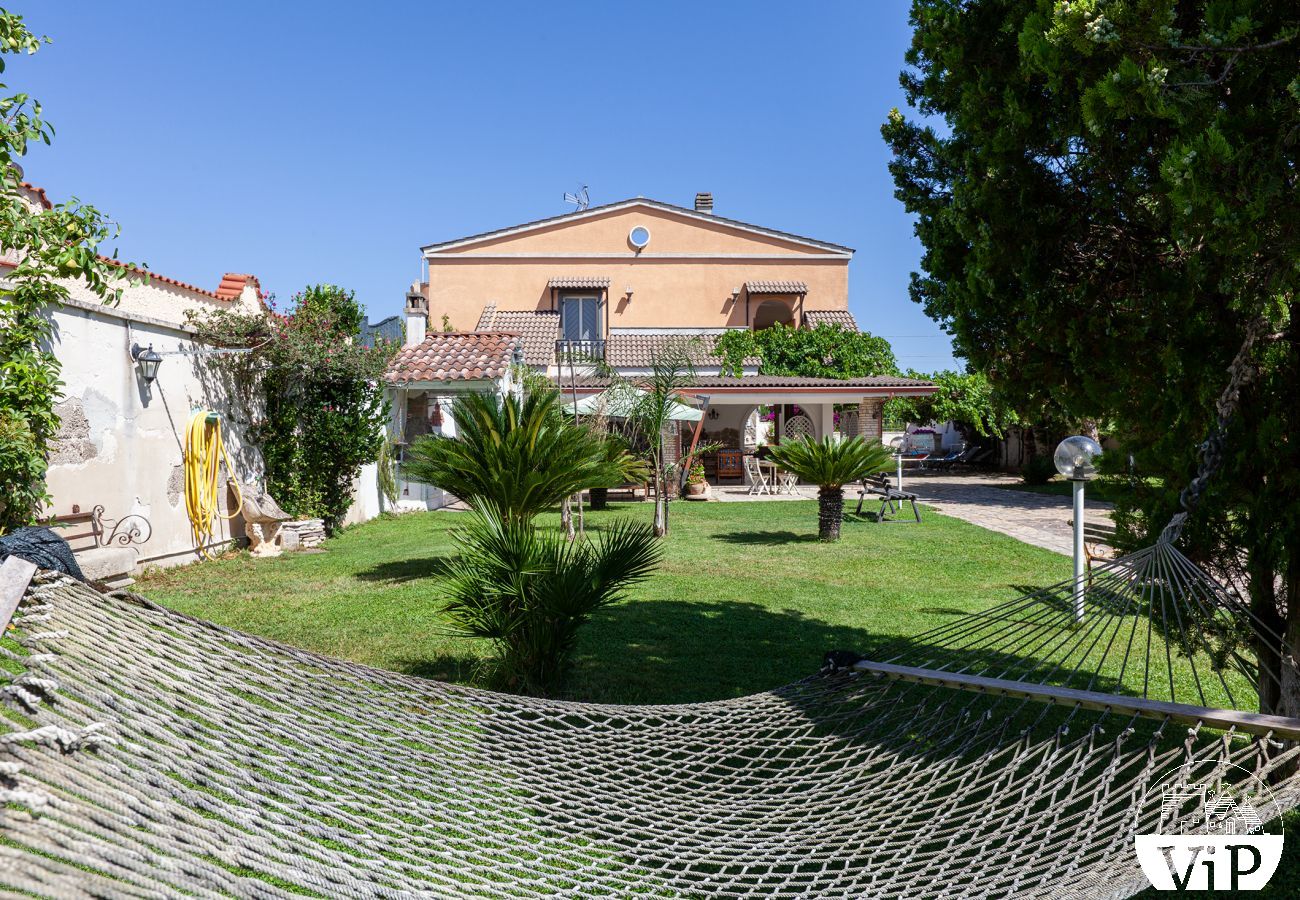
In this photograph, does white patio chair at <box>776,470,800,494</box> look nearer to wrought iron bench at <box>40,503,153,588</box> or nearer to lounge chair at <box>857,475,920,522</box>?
lounge chair at <box>857,475,920,522</box>

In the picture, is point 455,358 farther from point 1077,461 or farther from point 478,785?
point 478,785

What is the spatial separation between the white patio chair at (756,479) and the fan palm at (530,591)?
43.3 feet

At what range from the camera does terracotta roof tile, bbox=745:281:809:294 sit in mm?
26281

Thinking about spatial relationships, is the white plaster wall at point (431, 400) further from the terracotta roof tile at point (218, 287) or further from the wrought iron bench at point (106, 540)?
the wrought iron bench at point (106, 540)

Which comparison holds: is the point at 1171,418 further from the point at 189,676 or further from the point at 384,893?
the point at 189,676

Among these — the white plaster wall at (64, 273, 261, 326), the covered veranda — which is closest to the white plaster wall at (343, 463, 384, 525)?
the white plaster wall at (64, 273, 261, 326)

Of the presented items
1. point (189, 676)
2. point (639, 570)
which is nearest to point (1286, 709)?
point (639, 570)

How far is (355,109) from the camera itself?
42.0 feet

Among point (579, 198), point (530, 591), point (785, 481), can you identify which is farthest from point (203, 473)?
Result: point (579, 198)

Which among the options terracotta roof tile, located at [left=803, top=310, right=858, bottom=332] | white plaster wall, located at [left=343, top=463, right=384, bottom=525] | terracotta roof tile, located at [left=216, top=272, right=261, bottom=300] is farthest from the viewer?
terracotta roof tile, located at [left=803, top=310, right=858, bottom=332]

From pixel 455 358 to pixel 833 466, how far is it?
7292 mm

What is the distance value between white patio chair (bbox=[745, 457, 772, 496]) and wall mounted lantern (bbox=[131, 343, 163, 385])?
38.6 ft

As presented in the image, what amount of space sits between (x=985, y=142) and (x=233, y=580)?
24.5 ft

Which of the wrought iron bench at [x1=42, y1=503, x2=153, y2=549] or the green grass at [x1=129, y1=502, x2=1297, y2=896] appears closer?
the green grass at [x1=129, y1=502, x2=1297, y2=896]
